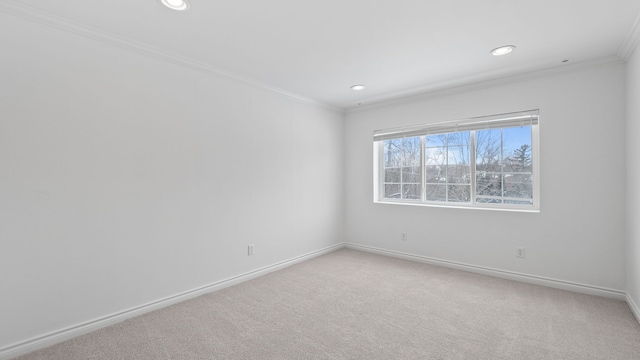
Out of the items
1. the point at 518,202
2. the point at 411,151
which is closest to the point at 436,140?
the point at 411,151

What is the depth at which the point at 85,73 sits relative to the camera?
88.5 inches

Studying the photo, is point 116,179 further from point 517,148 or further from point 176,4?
point 517,148

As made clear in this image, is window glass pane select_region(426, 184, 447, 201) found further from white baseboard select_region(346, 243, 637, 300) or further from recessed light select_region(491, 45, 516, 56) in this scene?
recessed light select_region(491, 45, 516, 56)

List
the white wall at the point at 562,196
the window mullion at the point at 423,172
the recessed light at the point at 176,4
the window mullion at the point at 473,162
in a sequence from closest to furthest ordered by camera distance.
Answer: the recessed light at the point at 176,4, the white wall at the point at 562,196, the window mullion at the point at 473,162, the window mullion at the point at 423,172

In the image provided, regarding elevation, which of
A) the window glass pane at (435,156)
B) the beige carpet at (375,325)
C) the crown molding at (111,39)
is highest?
the crown molding at (111,39)

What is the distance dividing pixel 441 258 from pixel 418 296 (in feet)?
3.86

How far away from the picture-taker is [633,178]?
2.53m

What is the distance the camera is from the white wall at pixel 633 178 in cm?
239

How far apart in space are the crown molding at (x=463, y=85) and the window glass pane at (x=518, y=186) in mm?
1112

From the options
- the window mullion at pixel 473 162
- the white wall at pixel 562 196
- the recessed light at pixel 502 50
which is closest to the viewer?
the recessed light at pixel 502 50

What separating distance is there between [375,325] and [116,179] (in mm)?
2476

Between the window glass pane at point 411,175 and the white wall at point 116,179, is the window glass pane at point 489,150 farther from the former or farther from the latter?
the white wall at point 116,179

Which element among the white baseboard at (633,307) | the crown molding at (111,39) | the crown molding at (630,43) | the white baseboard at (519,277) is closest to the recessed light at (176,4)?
the crown molding at (111,39)

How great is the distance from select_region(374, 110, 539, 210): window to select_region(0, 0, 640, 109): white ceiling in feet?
2.32
